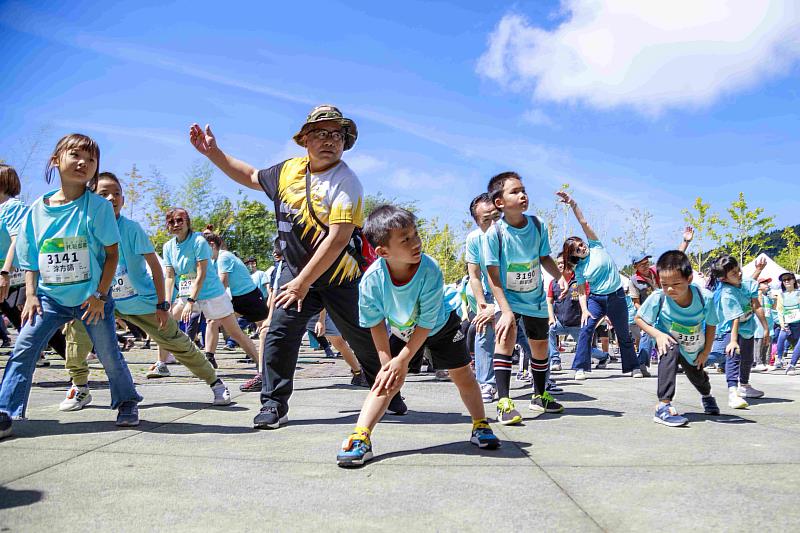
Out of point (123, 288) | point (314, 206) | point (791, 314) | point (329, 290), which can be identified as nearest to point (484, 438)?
point (329, 290)

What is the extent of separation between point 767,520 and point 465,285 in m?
6.13

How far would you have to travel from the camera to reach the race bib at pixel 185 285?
823cm

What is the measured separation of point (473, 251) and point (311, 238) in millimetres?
1746

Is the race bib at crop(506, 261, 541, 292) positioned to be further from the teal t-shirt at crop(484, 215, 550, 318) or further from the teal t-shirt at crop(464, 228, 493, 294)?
the teal t-shirt at crop(464, 228, 493, 294)

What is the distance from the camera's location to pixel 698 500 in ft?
8.61

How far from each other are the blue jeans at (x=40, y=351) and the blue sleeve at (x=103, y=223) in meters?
0.42

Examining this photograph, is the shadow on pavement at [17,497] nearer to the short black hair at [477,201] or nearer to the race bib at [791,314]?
the short black hair at [477,201]

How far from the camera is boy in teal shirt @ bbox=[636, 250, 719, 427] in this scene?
191 inches

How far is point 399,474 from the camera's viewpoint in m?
3.09

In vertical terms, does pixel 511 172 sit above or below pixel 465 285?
above

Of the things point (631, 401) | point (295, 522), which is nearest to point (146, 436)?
point (295, 522)

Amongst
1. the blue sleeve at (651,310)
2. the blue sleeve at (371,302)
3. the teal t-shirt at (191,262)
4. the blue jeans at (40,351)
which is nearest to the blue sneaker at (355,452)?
the blue sleeve at (371,302)

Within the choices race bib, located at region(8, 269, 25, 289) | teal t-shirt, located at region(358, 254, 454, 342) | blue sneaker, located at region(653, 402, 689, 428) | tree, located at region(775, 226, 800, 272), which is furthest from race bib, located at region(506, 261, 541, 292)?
tree, located at region(775, 226, 800, 272)

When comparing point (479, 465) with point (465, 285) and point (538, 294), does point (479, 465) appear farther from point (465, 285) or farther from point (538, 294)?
point (465, 285)
